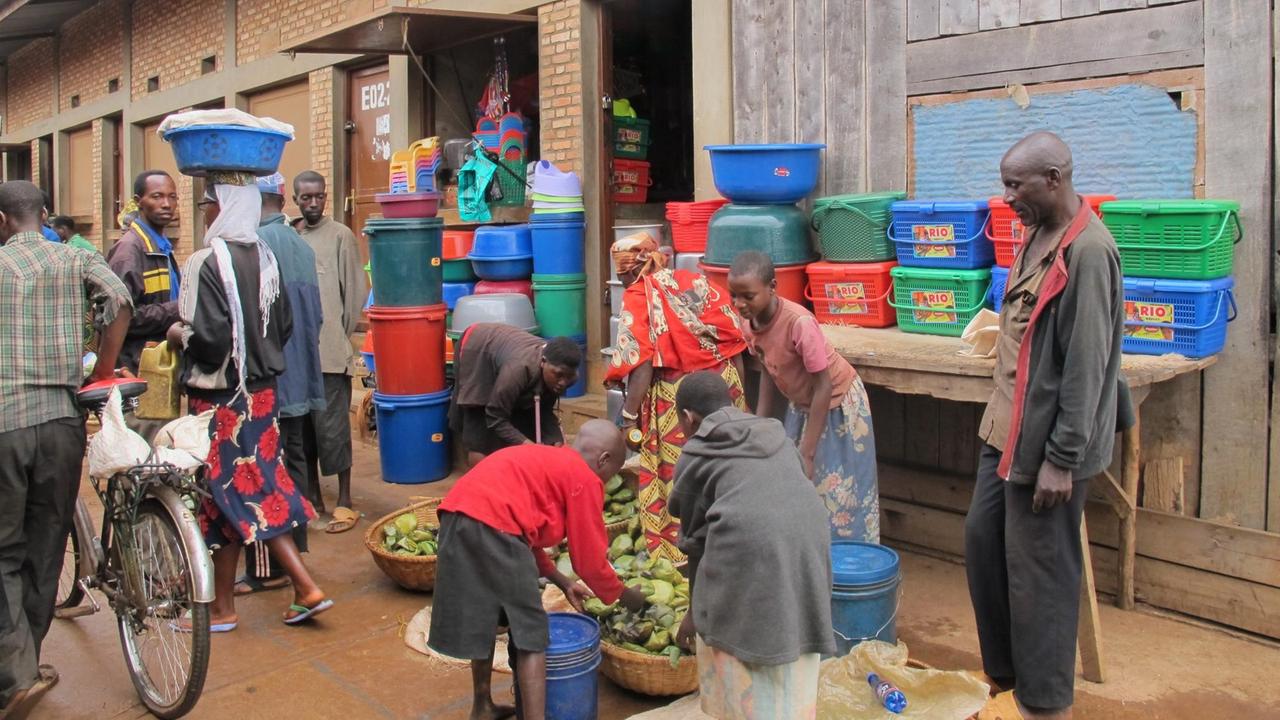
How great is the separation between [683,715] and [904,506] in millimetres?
2628

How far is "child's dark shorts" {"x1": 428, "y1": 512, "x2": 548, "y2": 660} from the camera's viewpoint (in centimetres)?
355

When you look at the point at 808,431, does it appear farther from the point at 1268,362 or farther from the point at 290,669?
the point at 290,669

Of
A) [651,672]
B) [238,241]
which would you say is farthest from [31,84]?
[651,672]

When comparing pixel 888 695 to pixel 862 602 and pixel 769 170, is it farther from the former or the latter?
pixel 769 170

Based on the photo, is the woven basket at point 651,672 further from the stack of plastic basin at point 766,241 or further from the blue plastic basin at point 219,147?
the blue plastic basin at point 219,147

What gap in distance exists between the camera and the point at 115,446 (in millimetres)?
3977

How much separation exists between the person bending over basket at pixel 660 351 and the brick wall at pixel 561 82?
3092 millimetres

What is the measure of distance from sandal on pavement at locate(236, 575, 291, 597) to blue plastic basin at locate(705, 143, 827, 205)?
3.32m

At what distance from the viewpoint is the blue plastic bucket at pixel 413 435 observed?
732cm

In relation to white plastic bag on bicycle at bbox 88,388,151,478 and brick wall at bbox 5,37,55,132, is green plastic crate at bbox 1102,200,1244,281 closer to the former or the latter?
white plastic bag on bicycle at bbox 88,388,151,478

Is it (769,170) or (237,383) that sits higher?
(769,170)

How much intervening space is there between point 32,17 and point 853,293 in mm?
16425

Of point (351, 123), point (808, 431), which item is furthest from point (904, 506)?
point (351, 123)

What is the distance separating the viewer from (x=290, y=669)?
453 centimetres
